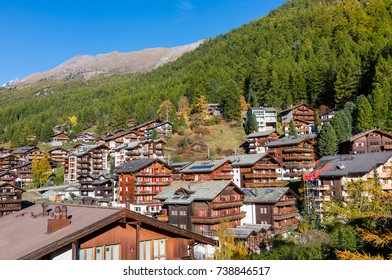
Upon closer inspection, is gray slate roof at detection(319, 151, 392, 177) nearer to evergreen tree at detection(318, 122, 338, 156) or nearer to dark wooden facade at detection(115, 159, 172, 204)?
evergreen tree at detection(318, 122, 338, 156)

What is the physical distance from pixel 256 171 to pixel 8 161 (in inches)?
2784

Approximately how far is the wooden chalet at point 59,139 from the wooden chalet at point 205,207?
74124 millimetres

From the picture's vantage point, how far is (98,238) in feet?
32.6

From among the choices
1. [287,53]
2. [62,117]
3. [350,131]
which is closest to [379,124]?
[350,131]

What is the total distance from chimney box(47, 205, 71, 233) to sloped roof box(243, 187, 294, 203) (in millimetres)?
29897

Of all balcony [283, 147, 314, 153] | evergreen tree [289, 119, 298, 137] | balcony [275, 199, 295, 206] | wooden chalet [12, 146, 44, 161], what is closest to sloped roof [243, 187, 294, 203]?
balcony [275, 199, 295, 206]

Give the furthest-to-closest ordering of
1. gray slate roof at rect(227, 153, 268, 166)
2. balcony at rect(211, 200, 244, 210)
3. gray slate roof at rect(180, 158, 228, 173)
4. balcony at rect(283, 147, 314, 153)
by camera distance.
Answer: balcony at rect(283, 147, 314, 153) → gray slate roof at rect(227, 153, 268, 166) → gray slate roof at rect(180, 158, 228, 173) → balcony at rect(211, 200, 244, 210)

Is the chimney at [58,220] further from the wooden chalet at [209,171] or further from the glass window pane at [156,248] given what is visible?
the wooden chalet at [209,171]

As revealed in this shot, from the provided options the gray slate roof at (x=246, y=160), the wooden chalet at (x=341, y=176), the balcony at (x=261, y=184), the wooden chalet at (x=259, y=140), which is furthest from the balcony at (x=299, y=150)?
the wooden chalet at (x=341, y=176)

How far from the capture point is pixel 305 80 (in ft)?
273

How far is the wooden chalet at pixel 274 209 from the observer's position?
121ft

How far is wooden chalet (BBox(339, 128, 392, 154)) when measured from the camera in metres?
51.1

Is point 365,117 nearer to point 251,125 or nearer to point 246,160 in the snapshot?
point 246,160
